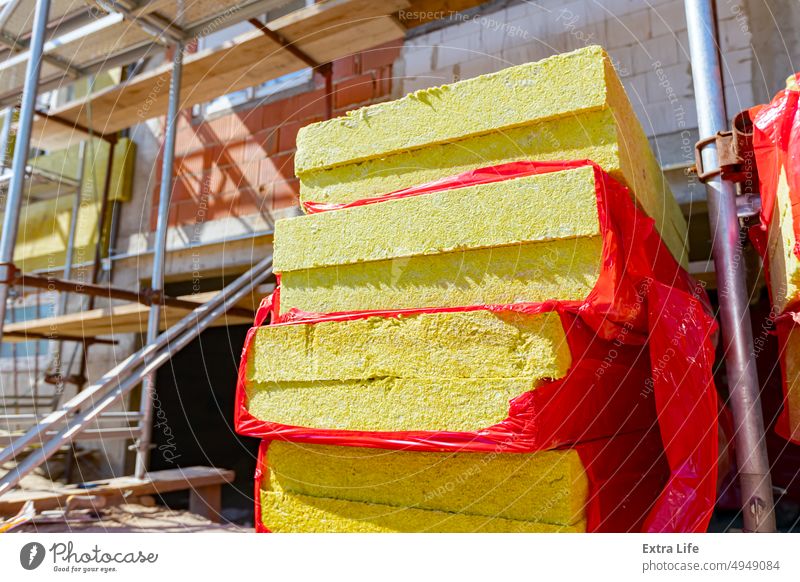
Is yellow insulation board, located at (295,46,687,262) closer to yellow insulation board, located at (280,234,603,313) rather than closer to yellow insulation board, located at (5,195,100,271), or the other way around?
yellow insulation board, located at (280,234,603,313)

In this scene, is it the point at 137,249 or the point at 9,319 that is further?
the point at 9,319

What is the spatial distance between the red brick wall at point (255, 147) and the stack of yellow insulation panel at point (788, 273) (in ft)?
11.4

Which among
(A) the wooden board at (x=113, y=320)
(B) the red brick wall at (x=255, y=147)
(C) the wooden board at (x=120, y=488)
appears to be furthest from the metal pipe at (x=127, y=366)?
(B) the red brick wall at (x=255, y=147)

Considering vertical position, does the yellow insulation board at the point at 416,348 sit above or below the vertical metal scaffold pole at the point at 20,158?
below

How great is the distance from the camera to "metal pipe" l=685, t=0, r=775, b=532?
2053 millimetres

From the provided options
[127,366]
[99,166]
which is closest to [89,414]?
[127,366]

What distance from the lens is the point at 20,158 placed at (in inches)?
129

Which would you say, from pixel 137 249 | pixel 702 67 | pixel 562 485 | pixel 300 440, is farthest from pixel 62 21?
pixel 562 485

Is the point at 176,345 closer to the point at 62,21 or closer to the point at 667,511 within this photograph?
the point at 62,21

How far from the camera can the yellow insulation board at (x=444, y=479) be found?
1.67 metres

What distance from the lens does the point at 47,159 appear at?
7.44m

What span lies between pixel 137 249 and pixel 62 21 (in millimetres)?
2529

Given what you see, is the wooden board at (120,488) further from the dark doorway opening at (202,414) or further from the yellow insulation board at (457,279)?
the yellow insulation board at (457,279)

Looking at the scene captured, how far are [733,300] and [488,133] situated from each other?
1137mm
